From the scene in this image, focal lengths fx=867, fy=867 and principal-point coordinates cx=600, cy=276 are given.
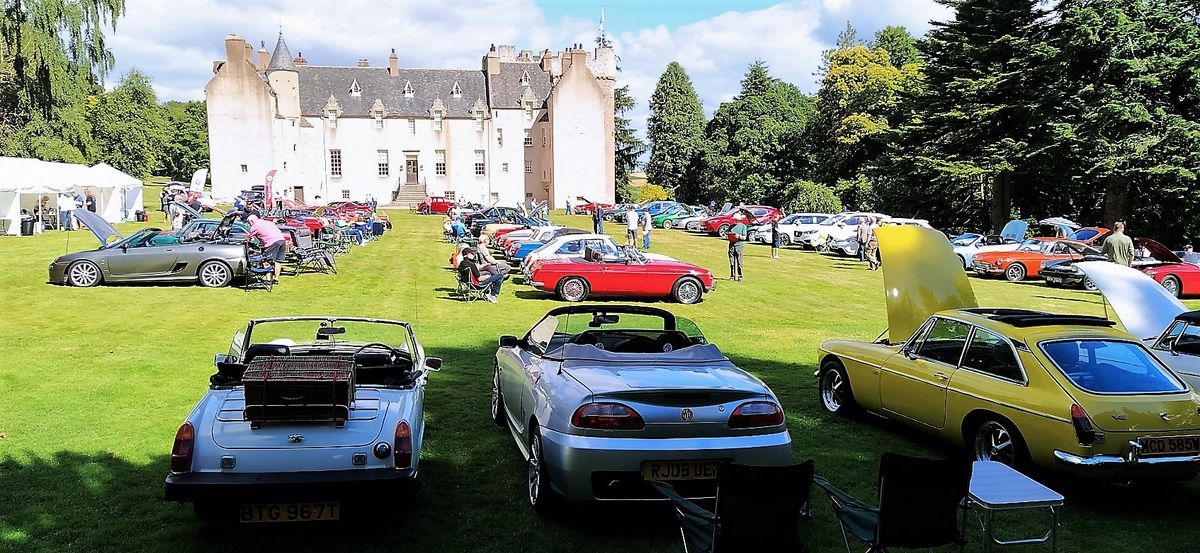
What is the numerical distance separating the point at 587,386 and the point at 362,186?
69.7m

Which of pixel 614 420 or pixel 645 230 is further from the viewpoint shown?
pixel 645 230

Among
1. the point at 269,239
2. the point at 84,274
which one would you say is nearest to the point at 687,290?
the point at 269,239

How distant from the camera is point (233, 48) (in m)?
65.4

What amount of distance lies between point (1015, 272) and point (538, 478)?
80.1 feet

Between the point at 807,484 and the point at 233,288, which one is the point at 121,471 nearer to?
the point at 807,484

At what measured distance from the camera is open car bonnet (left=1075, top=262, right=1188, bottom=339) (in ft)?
33.0

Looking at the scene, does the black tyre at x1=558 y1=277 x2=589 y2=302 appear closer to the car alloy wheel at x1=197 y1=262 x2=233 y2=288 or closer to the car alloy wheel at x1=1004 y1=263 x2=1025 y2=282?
the car alloy wheel at x1=197 y1=262 x2=233 y2=288

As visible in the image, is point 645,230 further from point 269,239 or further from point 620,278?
point 269,239

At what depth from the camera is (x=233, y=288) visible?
19.0 meters

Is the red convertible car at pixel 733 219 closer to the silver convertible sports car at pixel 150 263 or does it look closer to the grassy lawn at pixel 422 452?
the grassy lawn at pixel 422 452

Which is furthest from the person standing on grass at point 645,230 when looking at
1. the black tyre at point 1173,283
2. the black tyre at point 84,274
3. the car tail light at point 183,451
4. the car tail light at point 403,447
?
the car tail light at point 183,451

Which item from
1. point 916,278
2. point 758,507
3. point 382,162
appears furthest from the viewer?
point 382,162

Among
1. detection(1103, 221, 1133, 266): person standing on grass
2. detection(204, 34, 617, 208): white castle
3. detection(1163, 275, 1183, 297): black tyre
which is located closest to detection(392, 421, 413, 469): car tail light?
detection(1103, 221, 1133, 266): person standing on grass

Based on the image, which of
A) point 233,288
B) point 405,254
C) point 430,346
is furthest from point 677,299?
point 405,254
